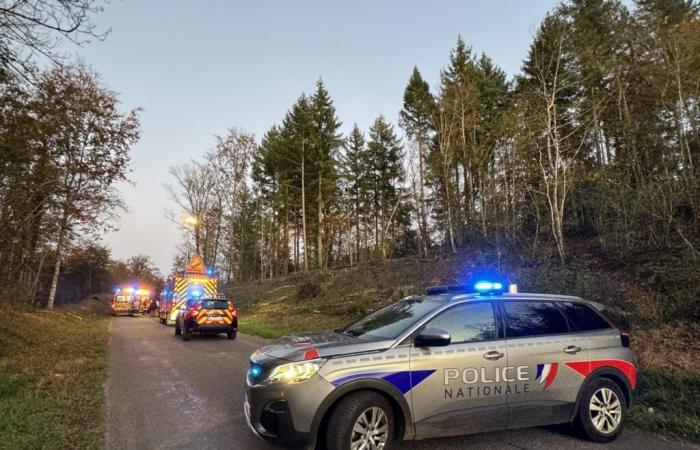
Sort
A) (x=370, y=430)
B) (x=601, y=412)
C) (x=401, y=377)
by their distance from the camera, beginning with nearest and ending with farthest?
(x=370, y=430) → (x=401, y=377) → (x=601, y=412)

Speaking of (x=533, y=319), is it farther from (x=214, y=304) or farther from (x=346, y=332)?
(x=214, y=304)

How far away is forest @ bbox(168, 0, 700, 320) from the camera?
13.4m

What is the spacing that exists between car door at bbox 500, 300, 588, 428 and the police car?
1 centimetres

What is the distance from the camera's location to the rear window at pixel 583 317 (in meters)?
5.14

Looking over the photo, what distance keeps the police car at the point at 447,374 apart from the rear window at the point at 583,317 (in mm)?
15

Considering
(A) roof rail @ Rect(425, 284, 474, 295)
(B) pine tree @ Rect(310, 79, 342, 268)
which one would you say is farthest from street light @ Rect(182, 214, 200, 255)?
(A) roof rail @ Rect(425, 284, 474, 295)

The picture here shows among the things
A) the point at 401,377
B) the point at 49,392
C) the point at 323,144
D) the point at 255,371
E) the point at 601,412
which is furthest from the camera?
the point at 323,144

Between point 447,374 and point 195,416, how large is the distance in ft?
11.4

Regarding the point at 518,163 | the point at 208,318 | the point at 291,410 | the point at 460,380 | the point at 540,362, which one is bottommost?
the point at 291,410

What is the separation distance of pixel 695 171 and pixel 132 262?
314 ft

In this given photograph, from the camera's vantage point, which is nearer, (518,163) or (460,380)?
(460,380)

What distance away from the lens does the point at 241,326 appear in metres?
19.6

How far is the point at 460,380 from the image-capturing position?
4285 millimetres

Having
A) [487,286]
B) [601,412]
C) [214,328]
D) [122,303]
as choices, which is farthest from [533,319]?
[122,303]
